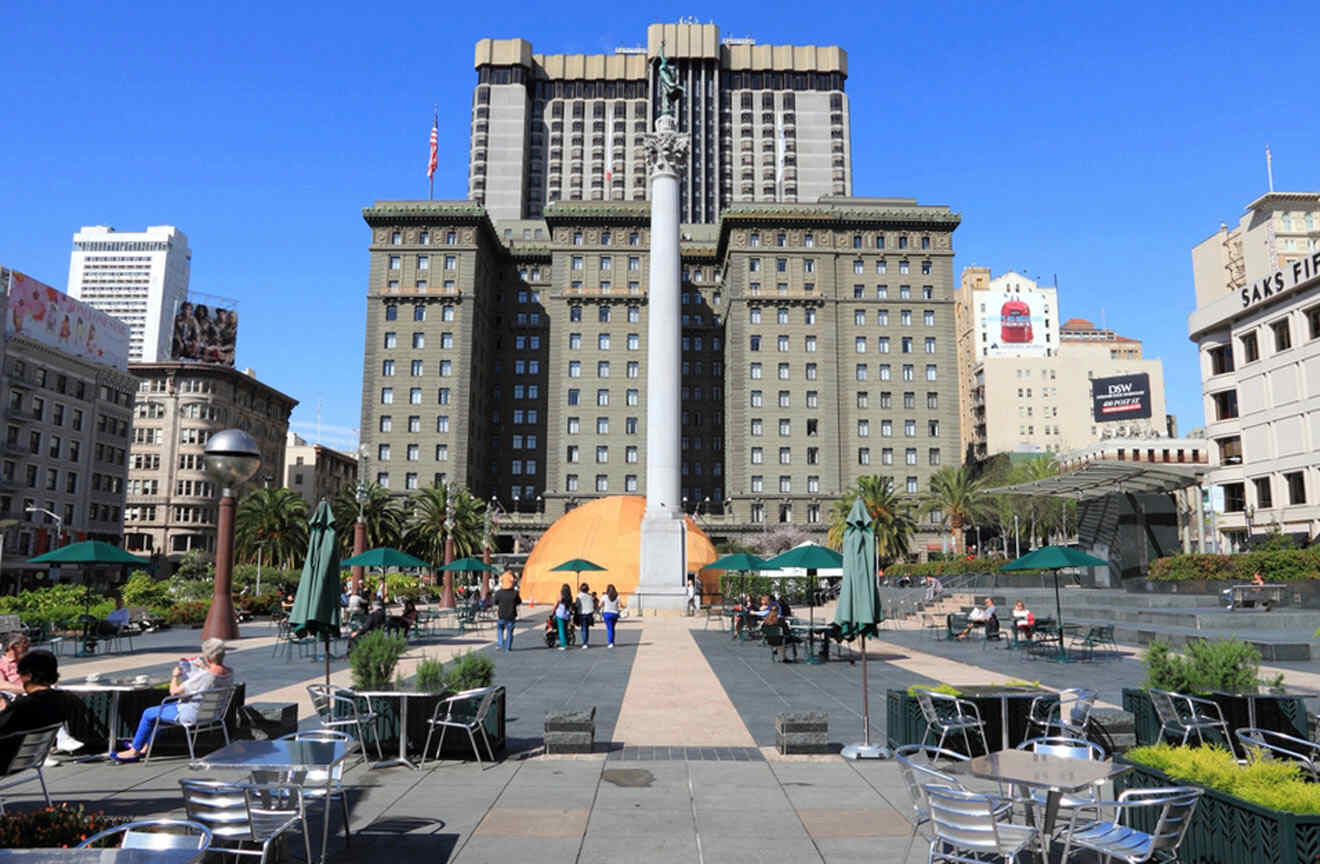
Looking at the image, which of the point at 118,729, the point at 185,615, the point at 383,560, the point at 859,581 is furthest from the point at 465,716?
the point at 185,615

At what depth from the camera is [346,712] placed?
10539 mm

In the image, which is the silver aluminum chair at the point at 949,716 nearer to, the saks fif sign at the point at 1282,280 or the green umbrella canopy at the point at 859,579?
the green umbrella canopy at the point at 859,579

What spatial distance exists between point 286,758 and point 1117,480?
4512 cm

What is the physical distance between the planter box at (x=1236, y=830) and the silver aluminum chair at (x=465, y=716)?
6617 millimetres

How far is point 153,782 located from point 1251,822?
388 inches

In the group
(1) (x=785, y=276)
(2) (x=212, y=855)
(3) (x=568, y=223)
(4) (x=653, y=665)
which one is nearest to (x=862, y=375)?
(1) (x=785, y=276)

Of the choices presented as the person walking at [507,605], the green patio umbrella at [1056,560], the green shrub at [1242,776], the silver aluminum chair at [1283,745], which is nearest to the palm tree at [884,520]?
the green patio umbrella at [1056,560]

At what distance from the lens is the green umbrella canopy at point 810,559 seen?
23381mm

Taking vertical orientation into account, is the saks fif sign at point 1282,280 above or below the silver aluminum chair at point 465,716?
above

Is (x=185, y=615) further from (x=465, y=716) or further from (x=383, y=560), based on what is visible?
(x=465, y=716)

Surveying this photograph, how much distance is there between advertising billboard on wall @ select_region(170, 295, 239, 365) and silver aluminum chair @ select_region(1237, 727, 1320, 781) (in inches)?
4558

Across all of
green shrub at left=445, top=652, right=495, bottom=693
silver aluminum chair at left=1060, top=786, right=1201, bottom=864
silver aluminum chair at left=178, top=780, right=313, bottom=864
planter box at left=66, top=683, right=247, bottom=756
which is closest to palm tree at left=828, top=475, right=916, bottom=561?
green shrub at left=445, top=652, right=495, bottom=693

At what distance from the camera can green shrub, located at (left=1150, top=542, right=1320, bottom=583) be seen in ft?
109

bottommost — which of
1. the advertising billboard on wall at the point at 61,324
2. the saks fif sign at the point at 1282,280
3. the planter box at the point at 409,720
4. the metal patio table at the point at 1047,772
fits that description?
the planter box at the point at 409,720
